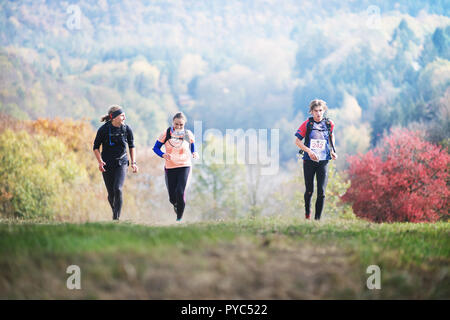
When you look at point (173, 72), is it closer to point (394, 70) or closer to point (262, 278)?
point (394, 70)

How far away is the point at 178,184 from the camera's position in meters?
9.93

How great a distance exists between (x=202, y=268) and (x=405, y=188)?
16.6 meters

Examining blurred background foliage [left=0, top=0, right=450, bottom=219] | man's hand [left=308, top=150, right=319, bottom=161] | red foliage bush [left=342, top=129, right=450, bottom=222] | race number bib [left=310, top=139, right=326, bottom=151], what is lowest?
red foliage bush [left=342, top=129, right=450, bottom=222]

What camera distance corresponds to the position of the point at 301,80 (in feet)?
308

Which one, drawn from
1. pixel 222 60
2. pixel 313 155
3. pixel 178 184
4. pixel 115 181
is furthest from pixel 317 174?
pixel 222 60

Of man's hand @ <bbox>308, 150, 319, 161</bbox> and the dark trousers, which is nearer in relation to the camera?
man's hand @ <bbox>308, 150, 319, 161</bbox>

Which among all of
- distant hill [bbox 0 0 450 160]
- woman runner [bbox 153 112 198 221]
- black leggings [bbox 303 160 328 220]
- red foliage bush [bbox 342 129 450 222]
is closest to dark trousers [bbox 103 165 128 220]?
woman runner [bbox 153 112 198 221]

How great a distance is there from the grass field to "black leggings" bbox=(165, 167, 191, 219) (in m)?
4.04

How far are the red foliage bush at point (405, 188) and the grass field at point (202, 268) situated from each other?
1380 cm

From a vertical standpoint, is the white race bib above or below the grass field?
above

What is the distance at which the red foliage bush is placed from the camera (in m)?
18.8

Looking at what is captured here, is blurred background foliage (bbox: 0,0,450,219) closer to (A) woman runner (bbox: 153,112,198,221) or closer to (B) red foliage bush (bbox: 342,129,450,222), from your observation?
(B) red foliage bush (bbox: 342,129,450,222)

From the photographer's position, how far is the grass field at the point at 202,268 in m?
4.45

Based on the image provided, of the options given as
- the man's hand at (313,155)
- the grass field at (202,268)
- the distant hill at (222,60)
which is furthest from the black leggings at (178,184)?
the distant hill at (222,60)
